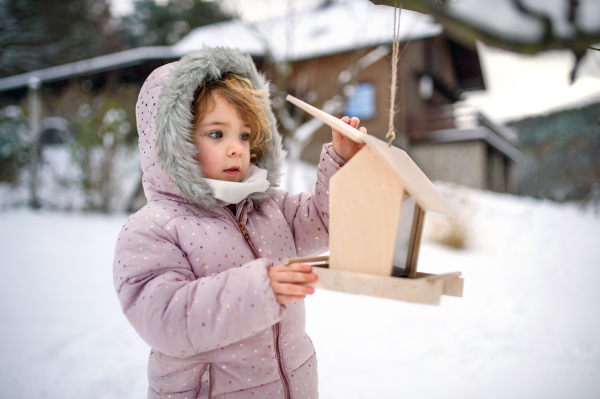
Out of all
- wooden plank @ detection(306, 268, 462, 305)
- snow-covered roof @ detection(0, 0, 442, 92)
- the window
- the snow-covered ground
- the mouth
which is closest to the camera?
wooden plank @ detection(306, 268, 462, 305)

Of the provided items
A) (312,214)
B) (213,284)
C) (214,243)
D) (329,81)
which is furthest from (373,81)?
(213,284)

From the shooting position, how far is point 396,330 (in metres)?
3.42

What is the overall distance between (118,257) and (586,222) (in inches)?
305

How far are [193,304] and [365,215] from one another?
0.46 meters

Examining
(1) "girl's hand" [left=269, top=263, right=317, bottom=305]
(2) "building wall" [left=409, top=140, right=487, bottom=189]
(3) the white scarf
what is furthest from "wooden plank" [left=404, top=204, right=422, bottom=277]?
(2) "building wall" [left=409, top=140, right=487, bottom=189]

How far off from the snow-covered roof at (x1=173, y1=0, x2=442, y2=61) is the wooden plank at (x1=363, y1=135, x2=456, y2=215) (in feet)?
8.47

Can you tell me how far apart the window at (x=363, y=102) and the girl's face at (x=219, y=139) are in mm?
9184

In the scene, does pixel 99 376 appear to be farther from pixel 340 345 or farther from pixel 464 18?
pixel 464 18

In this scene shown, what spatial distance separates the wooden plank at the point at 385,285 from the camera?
832 millimetres

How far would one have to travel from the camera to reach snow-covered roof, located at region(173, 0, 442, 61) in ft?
20.0

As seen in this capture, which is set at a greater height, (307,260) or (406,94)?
(406,94)

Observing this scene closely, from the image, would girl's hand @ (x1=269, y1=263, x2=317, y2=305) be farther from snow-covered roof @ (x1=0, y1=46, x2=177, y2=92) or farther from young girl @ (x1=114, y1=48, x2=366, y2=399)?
snow-covered roof @ (x1=0, y1=46, x2=177, y2=92)

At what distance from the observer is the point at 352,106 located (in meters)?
10.3

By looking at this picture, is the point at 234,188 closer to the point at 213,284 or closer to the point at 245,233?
the point at 245,233
